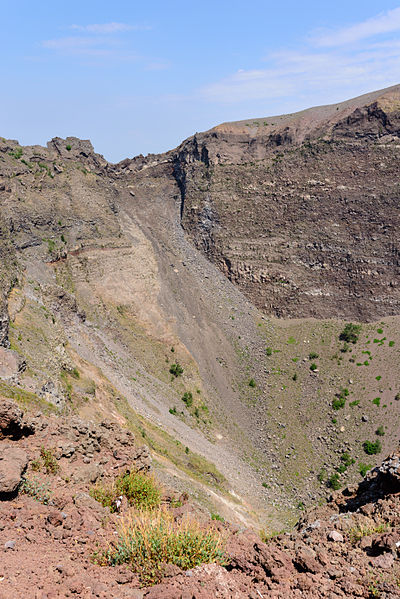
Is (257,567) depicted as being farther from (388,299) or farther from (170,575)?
(388,299)

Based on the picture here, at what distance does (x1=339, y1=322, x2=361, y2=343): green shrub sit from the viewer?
42284 mm

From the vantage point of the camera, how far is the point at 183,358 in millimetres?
40469

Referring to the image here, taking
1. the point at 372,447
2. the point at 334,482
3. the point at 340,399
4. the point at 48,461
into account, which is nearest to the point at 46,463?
the point at 48,461

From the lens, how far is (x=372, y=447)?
112 feet

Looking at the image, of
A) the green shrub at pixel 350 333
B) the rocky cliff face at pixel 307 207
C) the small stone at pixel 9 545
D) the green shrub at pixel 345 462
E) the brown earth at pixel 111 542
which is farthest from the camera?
the rocky cliff face at pixel 307 207

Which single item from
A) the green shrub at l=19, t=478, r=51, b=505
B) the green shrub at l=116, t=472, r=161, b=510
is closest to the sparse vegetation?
the green shrub at l=19, t=478, r=51, b=505

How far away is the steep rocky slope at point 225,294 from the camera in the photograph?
30734mm

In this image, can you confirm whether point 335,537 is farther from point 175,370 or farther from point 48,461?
point 175,370

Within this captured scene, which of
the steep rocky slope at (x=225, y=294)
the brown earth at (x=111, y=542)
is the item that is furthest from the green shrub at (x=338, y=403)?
the brown earth at (x=111, y=542)

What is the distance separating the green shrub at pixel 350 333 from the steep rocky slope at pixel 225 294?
0.79m

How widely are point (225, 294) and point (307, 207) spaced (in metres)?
13.8

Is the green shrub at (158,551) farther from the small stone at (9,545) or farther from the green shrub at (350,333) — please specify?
the green shrub at (350,333)

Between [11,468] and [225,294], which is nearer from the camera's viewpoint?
[11,468]

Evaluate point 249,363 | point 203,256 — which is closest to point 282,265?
point 203,256
